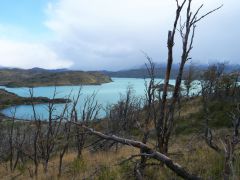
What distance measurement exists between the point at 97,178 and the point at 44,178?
2667mm

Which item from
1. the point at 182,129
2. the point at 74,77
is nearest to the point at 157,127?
the point at 182,129

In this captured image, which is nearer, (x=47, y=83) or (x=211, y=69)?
(x=211, y=69)

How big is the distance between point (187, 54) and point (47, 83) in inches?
6817

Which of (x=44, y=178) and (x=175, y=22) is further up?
(x=175, y=22)

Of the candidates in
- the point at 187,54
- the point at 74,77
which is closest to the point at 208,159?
the point at 187,54

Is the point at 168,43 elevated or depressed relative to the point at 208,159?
elevated

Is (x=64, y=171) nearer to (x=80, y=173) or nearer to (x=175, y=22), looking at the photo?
(x=80, y=173)

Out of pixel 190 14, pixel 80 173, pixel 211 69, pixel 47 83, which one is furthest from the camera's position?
pixel 47 83

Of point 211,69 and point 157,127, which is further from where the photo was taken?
point 211,69

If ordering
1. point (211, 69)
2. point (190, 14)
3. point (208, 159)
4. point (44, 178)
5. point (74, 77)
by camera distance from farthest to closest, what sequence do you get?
point (74, 77), point (211, 69), point (44, 178), point (190, 14), point (208, 159)

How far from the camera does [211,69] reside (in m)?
40.9

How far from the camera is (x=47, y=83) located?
178250 mm

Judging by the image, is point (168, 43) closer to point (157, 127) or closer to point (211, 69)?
point (157, 127)

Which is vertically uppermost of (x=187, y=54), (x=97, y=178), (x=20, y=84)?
(x=187, y=54)
